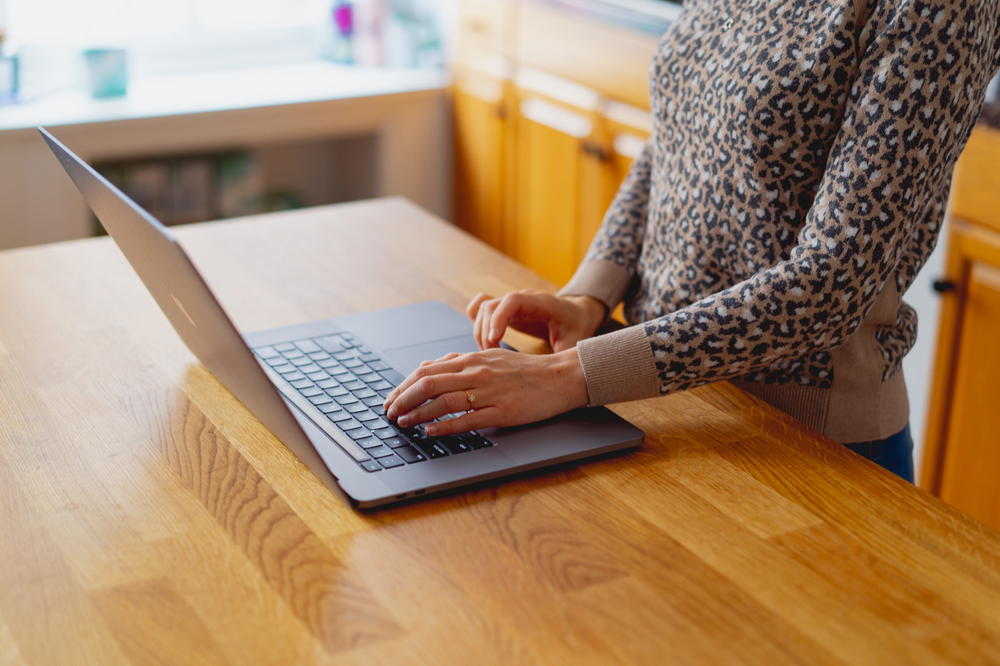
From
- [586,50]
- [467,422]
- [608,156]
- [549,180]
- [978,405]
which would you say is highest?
[586,50]

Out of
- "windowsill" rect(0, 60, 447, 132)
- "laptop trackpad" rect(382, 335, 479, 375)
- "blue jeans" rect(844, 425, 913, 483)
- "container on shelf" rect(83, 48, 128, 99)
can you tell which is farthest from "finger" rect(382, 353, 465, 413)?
"container on shelf" rect(83, 48, 128, 99)

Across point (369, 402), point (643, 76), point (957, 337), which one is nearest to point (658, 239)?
point (369, 402)

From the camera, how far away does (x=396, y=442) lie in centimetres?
99

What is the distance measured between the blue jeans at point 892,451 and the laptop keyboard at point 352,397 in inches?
17.3

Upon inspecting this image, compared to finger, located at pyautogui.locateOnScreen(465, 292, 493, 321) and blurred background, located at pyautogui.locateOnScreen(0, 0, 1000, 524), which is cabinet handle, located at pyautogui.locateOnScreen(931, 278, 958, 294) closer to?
blurred background, located at pyautogui.locateOnScreen(0, 0, 1000, 524)

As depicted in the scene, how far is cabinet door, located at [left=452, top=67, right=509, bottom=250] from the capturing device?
3.04 meters

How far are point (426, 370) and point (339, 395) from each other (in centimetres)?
10

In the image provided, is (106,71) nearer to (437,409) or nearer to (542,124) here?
(542,124)

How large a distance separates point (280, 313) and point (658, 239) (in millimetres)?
429

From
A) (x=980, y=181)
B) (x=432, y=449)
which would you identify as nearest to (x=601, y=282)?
(x=432, y=449)

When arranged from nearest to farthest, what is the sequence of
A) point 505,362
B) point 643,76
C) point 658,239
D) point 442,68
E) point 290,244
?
point 505,362 → point 658,239 → point 290,244 → point 643,76 → point 442,68

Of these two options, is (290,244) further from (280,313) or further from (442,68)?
(442,68)

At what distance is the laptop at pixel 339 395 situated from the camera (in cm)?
91

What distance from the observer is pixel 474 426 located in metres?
1.00
